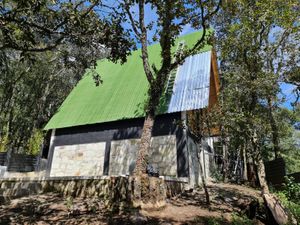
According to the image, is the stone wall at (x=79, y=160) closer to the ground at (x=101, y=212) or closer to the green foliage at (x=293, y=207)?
the ground at (x=101, y=212)

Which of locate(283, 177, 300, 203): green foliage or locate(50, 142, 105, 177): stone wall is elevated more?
locate(50, 142, 105, 177): stone wall

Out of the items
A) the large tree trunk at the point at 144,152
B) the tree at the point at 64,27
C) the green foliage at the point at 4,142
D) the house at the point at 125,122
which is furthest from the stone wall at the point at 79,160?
the green foliage at the point at 4,142

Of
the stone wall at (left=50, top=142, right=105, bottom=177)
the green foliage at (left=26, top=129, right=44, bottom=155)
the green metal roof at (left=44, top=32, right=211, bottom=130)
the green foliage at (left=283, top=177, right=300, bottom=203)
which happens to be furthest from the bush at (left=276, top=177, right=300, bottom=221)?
the green foliage at (left=26, top=129, right=44, bottom=155)

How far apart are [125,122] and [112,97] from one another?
2271 mm

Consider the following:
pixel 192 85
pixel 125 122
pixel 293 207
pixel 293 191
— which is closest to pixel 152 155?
pixel 125 122

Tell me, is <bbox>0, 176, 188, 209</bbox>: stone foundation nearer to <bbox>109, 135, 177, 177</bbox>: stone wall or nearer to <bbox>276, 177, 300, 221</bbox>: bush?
<bbox>109, 135, 177, 177</bbox>: stone wall

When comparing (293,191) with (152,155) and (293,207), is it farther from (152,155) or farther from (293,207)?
(152,155)

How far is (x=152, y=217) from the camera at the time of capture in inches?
255

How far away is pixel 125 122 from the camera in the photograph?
13742 millimetres

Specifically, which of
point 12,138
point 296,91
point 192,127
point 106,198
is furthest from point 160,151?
point 12,138

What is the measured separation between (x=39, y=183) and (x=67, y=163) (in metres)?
5.55

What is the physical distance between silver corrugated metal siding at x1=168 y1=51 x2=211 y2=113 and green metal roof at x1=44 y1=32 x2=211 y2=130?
1146 millimetres

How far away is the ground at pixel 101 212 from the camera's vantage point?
20.6 feet

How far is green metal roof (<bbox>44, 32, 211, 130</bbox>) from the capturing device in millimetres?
13914
